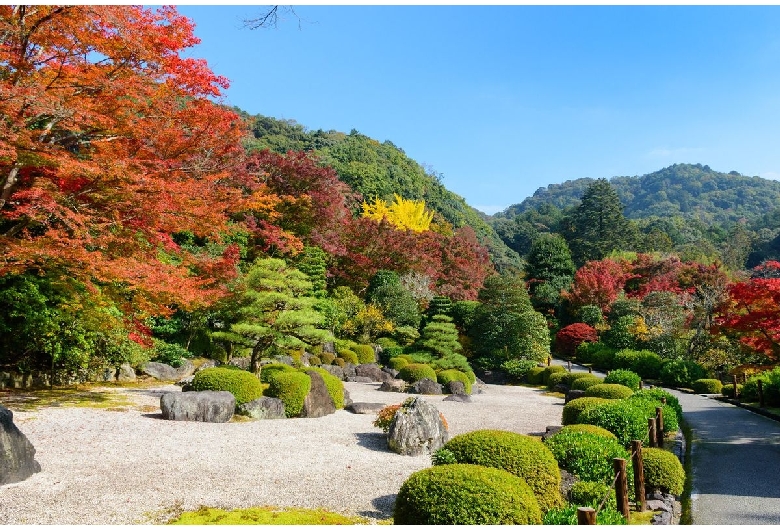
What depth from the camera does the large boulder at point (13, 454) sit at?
593cm

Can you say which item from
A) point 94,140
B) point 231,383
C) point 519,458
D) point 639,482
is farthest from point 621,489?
point 94,140

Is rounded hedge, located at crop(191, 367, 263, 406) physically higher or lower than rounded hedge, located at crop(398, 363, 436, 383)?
higher

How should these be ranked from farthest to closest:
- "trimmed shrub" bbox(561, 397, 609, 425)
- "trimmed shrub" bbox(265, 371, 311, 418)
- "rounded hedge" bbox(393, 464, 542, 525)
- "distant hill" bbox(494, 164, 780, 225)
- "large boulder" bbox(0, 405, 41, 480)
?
"distant hill" bbox(494, 164, 780, 225)
"trimmed shrub" bbox(265, 371, 311, 418)
"trimmed shrub" bbox(561, 397, 609, 425)
"large boulder" bbox(0, 405, 41, 480)
"rounded hedge" bbox(393, 464, 542, 525)

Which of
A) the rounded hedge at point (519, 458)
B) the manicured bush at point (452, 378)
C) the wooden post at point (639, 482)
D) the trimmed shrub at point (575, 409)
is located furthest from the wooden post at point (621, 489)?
the manicured bush at point (452, 378)

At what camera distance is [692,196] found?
124500 millimetres

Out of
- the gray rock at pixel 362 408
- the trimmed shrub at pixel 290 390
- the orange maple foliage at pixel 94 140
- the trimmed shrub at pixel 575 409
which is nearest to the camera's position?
the orange maple foliage at pixel 94 140

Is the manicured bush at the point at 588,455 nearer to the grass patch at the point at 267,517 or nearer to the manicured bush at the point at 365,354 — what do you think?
the grass patch at the point at 267,517

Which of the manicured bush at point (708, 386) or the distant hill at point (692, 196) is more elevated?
the distant hill at point (692, 196)

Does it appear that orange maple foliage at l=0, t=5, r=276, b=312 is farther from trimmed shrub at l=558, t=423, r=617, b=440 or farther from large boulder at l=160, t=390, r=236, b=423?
trimmed shrub at l=558, t=423, r=617, b=440

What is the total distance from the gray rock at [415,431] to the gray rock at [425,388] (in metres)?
8.33

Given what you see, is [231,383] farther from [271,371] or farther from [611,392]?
[611,392]

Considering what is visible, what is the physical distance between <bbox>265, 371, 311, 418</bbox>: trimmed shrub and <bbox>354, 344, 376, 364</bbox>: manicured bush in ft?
37.1

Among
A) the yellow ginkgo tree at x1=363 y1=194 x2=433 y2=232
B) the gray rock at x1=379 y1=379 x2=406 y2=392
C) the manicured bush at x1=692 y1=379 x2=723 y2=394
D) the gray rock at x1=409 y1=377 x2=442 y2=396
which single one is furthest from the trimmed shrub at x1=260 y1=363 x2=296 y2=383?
the yellow ginkgo tree at x1=363 y1=194 x2=433 y2=232

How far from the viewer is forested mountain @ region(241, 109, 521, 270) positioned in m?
45.2
